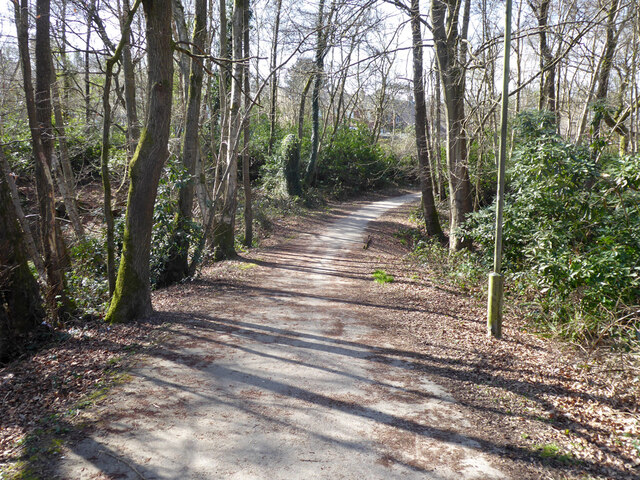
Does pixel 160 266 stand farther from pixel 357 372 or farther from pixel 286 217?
pixel 286 217

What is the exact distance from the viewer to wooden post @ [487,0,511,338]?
20.9 ft

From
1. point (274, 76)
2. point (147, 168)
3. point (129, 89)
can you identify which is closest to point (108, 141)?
point (147, 168)

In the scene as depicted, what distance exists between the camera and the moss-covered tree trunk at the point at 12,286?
6.21 meters

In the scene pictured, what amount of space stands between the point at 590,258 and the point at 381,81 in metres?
24.8

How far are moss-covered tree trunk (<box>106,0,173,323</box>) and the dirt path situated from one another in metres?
0.80

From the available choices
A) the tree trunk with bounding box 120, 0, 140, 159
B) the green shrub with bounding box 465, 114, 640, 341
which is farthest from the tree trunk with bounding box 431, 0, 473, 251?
the tree trunk with bounding box 120, 0, 140, 159

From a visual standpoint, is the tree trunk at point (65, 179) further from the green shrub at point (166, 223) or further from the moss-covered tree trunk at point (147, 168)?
the moss-covered tree trunk at point (147, 168)

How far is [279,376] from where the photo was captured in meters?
5.46

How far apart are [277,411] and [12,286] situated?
14.4ft

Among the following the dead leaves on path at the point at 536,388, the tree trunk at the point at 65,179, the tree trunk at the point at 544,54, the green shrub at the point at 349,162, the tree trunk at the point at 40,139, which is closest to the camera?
the dead leaves on path at the point at 536,388

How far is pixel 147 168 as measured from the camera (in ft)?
22.3

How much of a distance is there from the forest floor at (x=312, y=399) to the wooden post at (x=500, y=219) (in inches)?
13.5

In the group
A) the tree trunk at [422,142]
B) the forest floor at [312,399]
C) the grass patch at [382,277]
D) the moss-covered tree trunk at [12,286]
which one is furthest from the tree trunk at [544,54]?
the moss-covered tree trunk at [12,286]

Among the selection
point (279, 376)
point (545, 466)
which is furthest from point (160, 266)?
point (545, 466)
